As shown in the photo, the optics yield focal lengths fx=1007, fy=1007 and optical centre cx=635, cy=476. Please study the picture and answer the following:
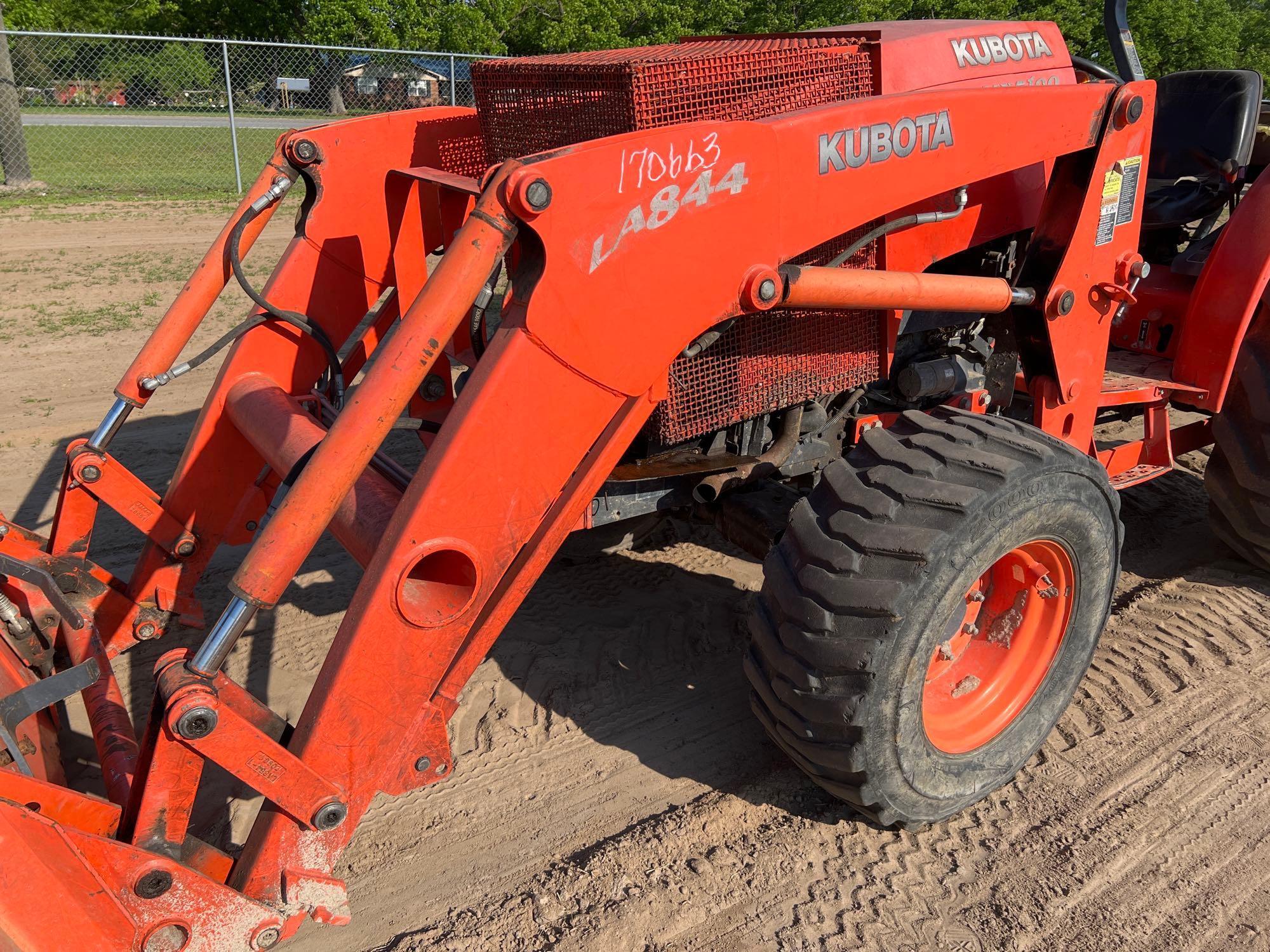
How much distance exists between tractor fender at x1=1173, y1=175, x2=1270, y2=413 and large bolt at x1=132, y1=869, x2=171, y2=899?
359cm

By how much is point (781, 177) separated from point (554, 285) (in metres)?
0.65

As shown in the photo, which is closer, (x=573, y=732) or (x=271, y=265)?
(x=573, y=732)

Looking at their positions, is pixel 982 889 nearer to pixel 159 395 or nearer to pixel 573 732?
pixel 573 732

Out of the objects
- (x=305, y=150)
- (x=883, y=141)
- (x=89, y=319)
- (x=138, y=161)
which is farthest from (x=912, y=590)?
(x=138, y=161)

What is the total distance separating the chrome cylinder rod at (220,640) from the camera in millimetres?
2076

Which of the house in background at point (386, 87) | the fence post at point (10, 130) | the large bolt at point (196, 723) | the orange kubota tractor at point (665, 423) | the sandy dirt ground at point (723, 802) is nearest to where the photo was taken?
the large bolt at point (196, 723)

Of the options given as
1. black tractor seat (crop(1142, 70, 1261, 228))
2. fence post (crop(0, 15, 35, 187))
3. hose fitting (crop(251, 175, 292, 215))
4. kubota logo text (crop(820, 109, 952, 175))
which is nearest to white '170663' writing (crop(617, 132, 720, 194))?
kubota logo text (crop(820, 109, 952, 175))

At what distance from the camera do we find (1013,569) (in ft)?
9.91

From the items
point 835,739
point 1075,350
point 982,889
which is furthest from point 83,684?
point 1075,350

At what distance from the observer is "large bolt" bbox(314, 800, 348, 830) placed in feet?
7.13

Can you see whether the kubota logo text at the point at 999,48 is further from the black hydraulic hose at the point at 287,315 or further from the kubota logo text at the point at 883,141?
the black hydraulic hose at the point at 287,315

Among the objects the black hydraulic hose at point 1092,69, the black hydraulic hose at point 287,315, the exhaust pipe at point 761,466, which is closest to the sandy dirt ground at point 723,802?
the exhaust pipe at point 761,466

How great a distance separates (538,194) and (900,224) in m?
1.24

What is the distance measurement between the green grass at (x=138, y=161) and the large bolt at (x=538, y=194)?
39.7 ft
